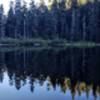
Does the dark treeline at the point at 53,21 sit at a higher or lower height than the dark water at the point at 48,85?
higher

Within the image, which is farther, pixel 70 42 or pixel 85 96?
pixel 70 42

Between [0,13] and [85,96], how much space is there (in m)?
84.7

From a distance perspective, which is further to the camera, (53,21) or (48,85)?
(53,21)

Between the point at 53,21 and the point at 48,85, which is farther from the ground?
the point at 53,21

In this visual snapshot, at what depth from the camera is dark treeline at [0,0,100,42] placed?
88262mm

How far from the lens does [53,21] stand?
9250 centimetres

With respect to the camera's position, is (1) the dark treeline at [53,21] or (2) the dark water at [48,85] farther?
(1) the dark treeline at [53,21]

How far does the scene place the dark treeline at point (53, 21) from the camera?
88262 millimetres

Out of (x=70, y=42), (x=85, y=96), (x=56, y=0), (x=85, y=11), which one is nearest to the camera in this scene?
(x=85, y=96)

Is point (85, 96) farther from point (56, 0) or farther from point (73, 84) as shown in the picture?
point (56, 0)

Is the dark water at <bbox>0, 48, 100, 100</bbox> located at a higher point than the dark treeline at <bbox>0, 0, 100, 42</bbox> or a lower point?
Answer: lower

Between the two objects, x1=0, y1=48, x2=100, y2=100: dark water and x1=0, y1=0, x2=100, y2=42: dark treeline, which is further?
x1=0, y1=0, x2=100, y2=42: dark treeline

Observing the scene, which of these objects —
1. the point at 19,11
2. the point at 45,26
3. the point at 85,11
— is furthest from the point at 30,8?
the point at 85,11

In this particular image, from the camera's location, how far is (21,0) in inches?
4053
